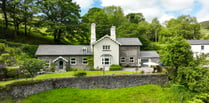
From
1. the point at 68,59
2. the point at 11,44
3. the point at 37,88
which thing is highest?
the point at 11,44

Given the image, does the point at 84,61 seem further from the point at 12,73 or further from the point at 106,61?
the point at 12,73

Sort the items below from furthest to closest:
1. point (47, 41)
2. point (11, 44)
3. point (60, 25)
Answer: point (47, 41)
point (60, 25)
point (11, 44)

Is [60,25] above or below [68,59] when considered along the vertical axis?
above

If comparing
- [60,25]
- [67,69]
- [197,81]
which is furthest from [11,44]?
[197,81]

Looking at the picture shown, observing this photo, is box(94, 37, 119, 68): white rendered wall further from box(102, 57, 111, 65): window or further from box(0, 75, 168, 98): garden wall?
box(0, 75, 168, 98): garden wall

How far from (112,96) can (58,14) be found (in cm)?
2839

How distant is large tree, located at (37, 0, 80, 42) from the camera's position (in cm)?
3288

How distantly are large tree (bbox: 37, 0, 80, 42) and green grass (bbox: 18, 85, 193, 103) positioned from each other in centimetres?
2112

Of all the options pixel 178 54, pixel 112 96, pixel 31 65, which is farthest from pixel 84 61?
pixel 178 54

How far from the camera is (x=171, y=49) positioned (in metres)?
16.9

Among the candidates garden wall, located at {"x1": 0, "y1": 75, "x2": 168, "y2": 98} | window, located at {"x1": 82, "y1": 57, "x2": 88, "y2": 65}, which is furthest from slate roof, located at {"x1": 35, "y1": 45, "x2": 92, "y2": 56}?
garden wall, located at {"x1": 0, "y1": 75, "x2": 168, "y2": 98}

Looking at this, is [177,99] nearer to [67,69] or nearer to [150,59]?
[150,59]

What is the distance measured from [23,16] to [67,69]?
20326 mm

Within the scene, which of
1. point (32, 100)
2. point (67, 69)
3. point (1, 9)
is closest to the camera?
point (32, 100)
